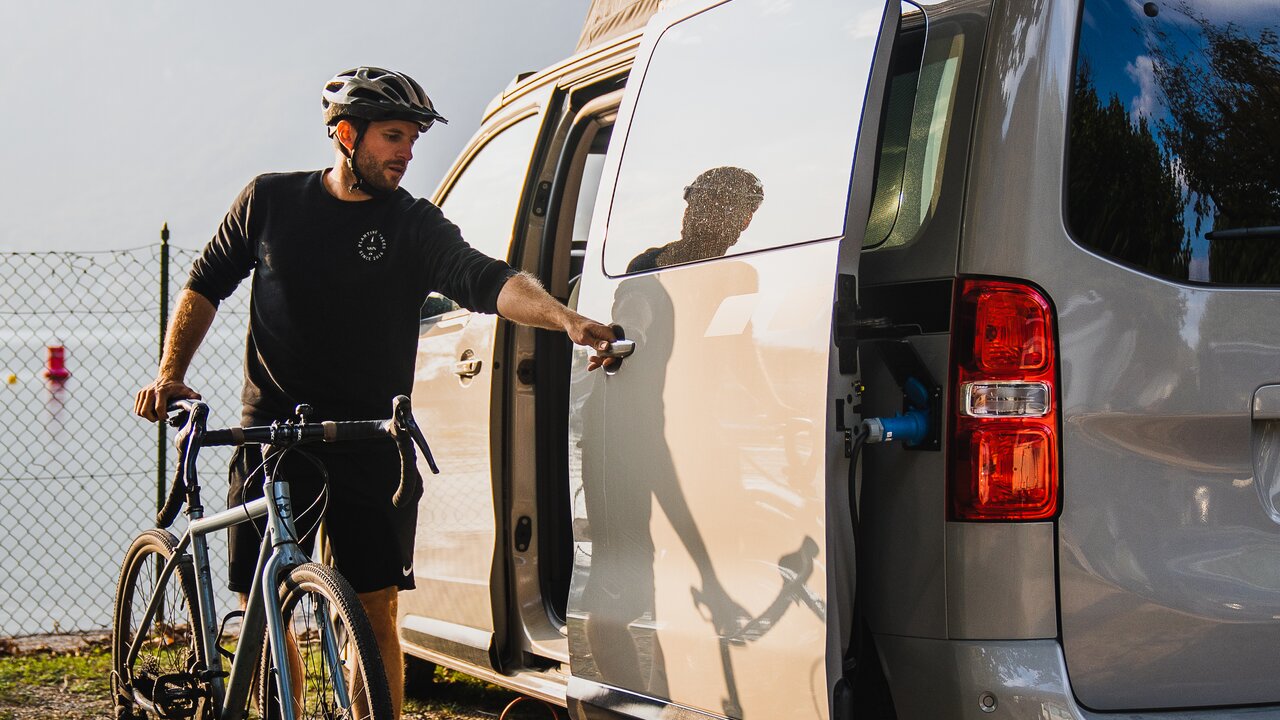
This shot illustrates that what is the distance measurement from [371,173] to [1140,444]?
2.01 metres

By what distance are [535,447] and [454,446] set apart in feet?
1.18

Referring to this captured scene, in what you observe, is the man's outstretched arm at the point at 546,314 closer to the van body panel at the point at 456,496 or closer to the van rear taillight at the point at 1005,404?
the van body panel at the point at 456,496

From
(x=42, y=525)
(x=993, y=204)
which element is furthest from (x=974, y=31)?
(x=42, y=525)

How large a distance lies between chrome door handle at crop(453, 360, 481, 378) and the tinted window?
1.15ft

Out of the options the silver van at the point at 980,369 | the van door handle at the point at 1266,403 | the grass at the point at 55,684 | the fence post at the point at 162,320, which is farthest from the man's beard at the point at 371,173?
the fence post at the point at 162,320

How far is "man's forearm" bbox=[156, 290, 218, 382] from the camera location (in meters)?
3.31

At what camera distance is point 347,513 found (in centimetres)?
317

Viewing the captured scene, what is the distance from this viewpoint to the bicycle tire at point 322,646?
2.49m

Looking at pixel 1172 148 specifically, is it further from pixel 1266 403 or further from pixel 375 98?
pixel 375 98

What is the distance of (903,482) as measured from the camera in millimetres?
2289

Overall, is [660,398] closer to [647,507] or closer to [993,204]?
[647,507]

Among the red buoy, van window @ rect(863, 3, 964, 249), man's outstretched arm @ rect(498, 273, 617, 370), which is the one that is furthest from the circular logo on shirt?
the red buoy

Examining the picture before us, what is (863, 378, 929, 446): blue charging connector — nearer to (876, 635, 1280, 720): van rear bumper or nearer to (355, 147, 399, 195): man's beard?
(876, 635, 1280, 720): van rear bumper

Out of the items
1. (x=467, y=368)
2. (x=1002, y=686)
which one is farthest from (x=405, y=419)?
(x=1002, y=686)
